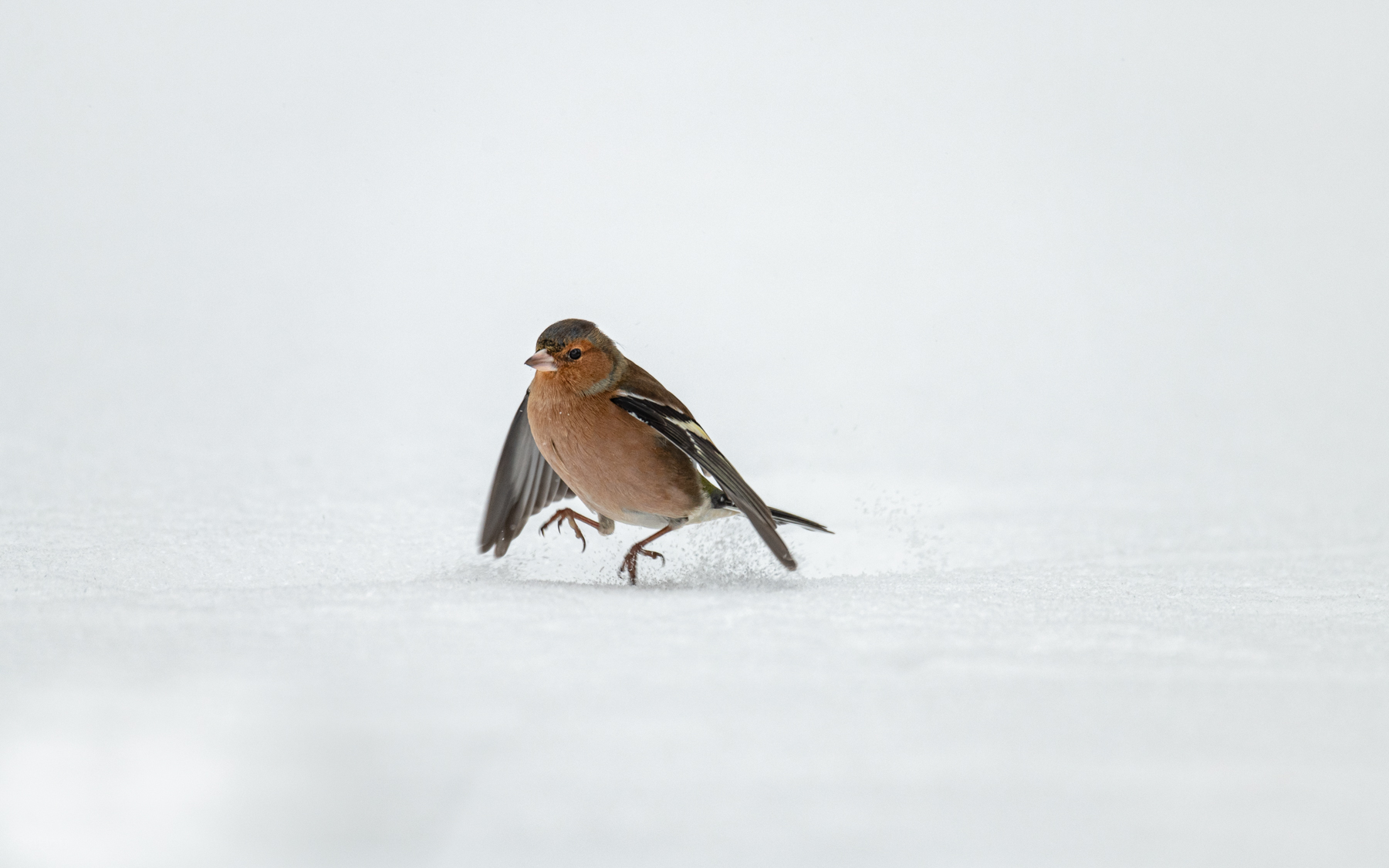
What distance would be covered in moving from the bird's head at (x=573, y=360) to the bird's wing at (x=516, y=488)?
0.47 m

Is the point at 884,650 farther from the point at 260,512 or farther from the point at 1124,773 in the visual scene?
the point at 260,512

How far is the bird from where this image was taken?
4.25 meters

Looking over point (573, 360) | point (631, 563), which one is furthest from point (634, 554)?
point (573, 360)

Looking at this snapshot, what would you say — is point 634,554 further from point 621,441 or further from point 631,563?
point 621,441

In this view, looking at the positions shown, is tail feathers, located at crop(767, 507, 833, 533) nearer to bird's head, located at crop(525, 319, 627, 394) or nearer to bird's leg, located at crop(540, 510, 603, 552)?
bird's leg, located at crop(540, 510, 603, 552)

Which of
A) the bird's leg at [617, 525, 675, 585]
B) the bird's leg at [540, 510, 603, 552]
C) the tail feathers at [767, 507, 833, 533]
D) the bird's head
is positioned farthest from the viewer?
the tail feathers at [767, 507, 833, 533]

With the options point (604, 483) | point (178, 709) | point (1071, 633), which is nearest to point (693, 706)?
point (178, 709)

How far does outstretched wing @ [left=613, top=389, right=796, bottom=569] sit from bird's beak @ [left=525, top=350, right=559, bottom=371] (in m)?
0.26

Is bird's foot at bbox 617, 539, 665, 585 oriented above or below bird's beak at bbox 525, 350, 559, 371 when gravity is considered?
below

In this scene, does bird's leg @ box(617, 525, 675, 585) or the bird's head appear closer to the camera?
the bird's head

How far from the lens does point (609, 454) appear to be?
4.25m

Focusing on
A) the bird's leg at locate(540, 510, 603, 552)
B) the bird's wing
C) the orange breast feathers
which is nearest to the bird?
the orange breast feathers

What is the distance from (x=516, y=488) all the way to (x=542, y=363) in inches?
29.7

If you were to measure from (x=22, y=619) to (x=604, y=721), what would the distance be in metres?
1.78
